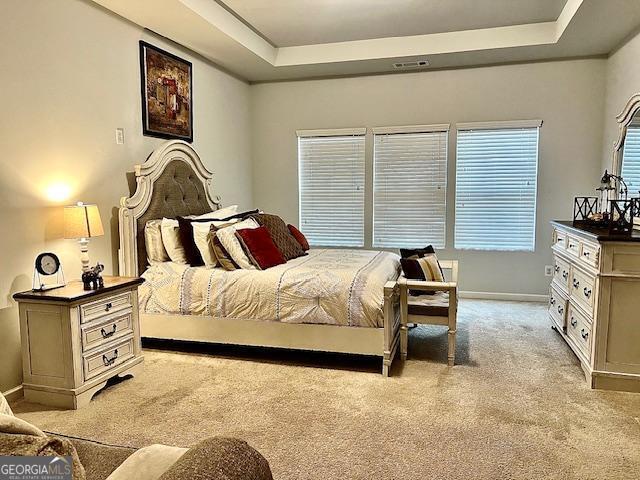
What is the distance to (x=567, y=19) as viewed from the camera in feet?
12.6

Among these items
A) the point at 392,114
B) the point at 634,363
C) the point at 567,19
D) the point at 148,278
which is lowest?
the point at 634,363

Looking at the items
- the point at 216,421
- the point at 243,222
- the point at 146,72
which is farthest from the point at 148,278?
the point at 146,72

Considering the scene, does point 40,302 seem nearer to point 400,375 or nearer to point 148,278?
point 148,278

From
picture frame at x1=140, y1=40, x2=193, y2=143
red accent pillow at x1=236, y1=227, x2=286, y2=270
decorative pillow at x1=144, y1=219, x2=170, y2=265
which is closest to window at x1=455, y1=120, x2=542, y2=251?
red accent pillow at x1=236, y1=227, x2=286, y2=270

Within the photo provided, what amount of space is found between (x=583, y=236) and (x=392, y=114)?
9.39 feet

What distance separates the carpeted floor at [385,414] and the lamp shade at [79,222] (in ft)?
3.33

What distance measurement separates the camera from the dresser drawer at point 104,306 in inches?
105

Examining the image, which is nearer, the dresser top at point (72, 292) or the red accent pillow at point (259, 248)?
the dresser top at point (72, 292)

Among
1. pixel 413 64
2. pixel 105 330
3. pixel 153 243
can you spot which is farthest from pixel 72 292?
pixel 413 64

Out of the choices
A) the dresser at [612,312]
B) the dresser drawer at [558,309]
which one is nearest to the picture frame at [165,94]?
the dresser at [612,312]

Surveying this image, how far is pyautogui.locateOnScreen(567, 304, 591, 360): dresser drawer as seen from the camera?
2.97m

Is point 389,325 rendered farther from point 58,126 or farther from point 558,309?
point 58,126

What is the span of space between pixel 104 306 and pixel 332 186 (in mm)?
3434

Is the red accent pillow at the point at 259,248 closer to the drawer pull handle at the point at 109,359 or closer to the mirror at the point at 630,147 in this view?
the drawer pull handle at the point at 109,359
